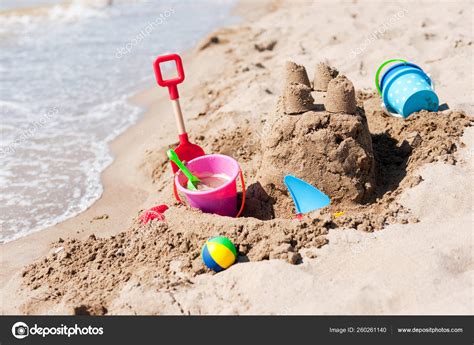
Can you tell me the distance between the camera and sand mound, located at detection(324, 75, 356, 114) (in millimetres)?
3178

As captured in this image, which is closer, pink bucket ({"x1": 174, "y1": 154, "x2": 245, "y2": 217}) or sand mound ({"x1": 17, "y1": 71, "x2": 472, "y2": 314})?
sand mound ({"x1": 17, "y1": 71, "x2": 472, "y2": 314})

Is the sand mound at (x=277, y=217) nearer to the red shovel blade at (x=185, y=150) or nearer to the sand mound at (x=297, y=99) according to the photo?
the sand mound at (x=297, y=99)

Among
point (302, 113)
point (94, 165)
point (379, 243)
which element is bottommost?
point (94, 165)

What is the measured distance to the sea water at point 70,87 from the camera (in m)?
4.48

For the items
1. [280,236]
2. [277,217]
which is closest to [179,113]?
[277,217]

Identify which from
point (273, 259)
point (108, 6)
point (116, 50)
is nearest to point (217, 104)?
point (273, 259)

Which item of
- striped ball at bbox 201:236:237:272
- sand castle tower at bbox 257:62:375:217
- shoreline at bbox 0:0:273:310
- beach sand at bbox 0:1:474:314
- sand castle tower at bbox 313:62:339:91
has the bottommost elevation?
shoreline at bbox 0:0:273:310

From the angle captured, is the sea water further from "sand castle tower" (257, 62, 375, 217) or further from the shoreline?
"sand castle tower" (257, 62, 375, 217)

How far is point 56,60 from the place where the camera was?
8.22 m

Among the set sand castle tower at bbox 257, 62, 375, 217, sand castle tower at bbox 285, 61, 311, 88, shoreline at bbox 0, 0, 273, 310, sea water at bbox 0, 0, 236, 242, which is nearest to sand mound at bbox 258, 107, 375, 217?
sand castle tower at bbox 257, 62, 375, 217

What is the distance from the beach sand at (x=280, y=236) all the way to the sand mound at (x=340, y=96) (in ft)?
0.26

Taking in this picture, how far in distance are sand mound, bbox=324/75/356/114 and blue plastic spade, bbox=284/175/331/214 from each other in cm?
54

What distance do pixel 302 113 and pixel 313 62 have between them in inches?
114
